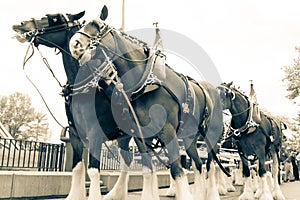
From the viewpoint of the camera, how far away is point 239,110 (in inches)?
327

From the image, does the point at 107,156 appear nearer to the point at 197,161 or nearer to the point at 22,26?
the point at 197,161

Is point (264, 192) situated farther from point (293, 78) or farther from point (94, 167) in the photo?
point (293, 78)

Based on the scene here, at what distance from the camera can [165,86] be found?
4.87 metres

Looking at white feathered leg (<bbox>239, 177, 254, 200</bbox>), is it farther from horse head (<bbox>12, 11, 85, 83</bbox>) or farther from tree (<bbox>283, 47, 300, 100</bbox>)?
tree (<bbox>283, 47, 300, 100</bbox>)

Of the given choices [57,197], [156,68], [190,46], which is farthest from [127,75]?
[57,197]

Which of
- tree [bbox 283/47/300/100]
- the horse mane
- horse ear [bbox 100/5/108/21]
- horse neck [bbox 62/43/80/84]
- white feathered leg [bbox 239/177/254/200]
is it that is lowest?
white feathered leg [bbox 239/177/254/200]

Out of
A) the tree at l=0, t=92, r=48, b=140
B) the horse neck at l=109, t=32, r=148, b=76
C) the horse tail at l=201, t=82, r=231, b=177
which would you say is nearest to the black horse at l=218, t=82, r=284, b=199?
the horse tail at l=201, t=82, r=231, b=177

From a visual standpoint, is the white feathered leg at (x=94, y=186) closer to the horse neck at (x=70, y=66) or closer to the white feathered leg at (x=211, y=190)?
the horse neck at (x=70, y=66)

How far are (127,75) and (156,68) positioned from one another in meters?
0.41

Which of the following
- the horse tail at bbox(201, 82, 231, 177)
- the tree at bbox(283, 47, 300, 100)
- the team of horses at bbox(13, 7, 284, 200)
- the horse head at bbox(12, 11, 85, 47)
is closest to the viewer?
the team of horses at bbox(13, 7, 284, 200)

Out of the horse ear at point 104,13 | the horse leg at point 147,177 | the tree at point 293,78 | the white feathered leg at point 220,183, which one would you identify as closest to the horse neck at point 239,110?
the white feathered leg at point 220,183

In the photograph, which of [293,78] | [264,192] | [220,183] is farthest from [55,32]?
[293,78]

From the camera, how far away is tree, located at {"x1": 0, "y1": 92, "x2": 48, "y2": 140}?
50.5 metres

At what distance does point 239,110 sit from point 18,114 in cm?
4777
